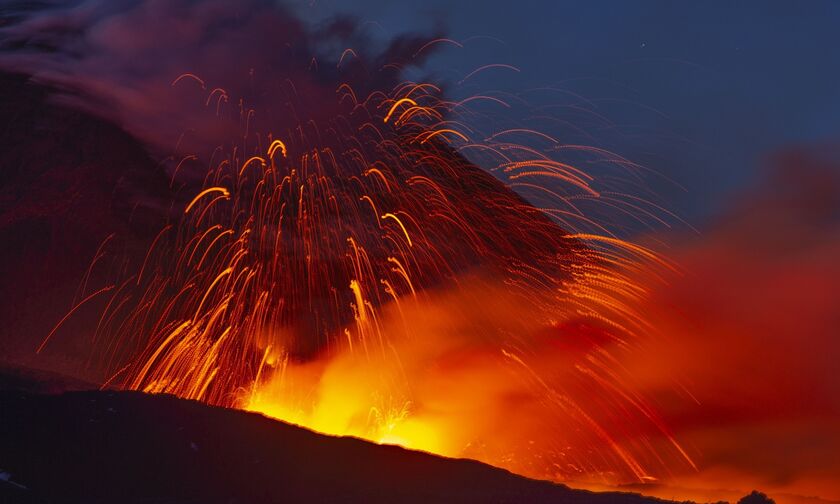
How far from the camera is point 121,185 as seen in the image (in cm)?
2405

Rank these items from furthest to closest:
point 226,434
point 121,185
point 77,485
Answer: point 121,185, point 226,434, point 77,485

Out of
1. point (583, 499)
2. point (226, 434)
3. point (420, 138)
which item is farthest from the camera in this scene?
point (420, 138)

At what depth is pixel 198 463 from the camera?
9398 millimetres

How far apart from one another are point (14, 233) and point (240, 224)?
23.5 ft

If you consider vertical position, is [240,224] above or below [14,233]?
above

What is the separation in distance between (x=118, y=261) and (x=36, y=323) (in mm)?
3243

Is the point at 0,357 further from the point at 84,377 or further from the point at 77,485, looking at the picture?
the point at 77,485

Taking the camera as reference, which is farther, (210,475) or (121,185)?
(121,185)

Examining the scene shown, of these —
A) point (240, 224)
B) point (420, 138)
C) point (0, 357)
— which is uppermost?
point (420, 138)

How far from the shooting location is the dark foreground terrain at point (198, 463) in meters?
8.50

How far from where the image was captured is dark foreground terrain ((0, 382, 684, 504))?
8500mm

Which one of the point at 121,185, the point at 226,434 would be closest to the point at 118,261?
the point at 121,185

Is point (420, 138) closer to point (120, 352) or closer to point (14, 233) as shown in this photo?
point (120, 352)

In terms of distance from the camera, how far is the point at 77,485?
27.3 ft
